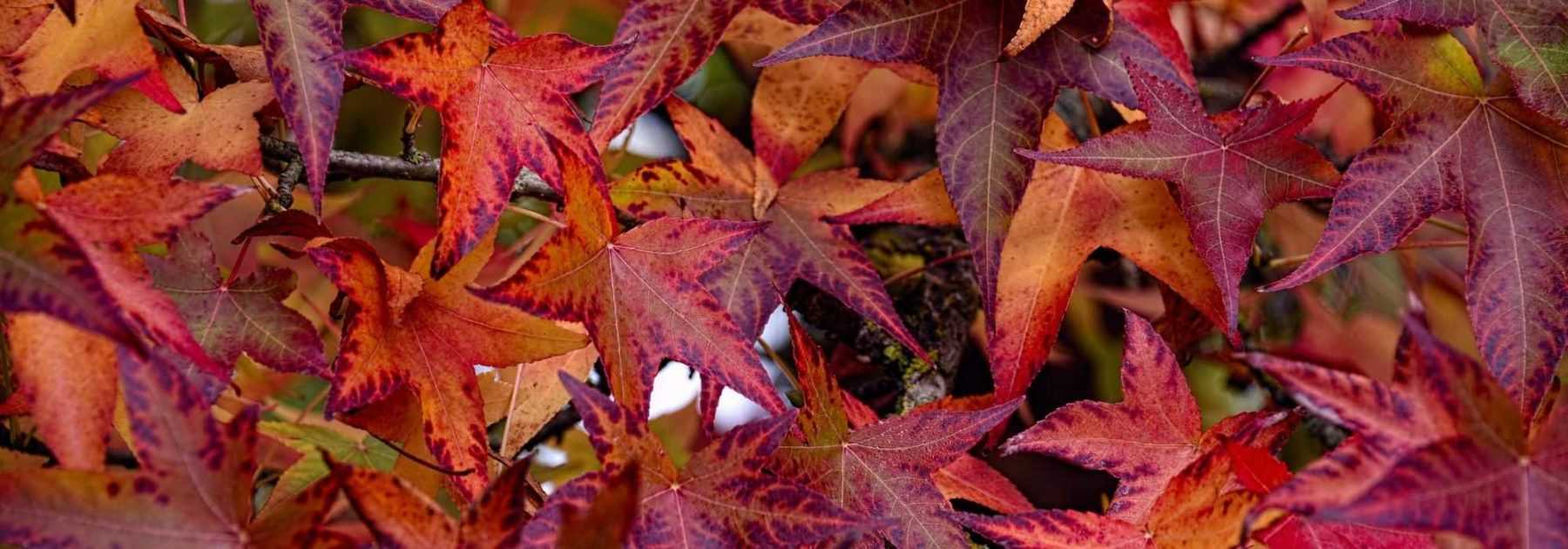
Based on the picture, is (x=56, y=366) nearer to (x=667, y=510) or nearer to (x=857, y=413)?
(x=667, y=510)

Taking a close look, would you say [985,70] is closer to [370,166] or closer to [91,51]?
[370,166]

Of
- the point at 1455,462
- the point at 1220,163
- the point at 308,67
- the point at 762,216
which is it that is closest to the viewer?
the point at 1455,462

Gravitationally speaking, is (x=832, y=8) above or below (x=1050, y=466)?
above

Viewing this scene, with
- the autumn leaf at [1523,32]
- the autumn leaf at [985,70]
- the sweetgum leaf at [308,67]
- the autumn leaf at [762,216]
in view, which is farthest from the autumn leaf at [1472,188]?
the sweetgum leaf at [308,67]

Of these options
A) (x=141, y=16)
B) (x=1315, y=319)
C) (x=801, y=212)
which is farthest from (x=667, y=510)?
(x=1315, y=319)

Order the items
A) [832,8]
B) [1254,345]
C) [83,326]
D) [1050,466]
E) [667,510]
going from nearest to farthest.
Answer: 1. [83,326]
2. [667,510]
3. [832,8]
4. [1254,345]
5. [1050,466]

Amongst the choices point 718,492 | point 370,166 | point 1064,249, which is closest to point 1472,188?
point 1064,249

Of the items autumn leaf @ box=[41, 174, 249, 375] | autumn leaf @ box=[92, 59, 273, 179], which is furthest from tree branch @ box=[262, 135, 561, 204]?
autumn leaf @ box=[41, 174, 249, 375]
